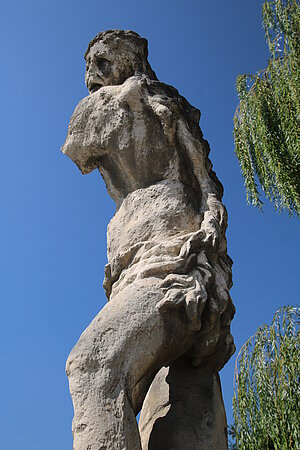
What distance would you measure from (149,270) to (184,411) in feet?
2.35

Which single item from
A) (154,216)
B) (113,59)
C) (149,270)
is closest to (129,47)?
(113,59)

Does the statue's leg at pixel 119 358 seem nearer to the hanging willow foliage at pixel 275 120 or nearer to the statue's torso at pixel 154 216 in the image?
the statue's torso at pixel 154 216

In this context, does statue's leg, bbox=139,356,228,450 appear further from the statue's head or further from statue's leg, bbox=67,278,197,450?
the statue's head

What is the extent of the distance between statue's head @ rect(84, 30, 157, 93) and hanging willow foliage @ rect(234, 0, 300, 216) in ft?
5.46

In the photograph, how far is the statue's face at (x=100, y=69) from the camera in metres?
3.98

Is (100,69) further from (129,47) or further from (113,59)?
(129,47)

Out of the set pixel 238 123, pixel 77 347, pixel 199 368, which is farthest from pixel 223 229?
pixel 238 123

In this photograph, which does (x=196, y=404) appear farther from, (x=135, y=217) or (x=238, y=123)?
(x=238, y=123)

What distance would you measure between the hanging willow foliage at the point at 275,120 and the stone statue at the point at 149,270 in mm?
1550

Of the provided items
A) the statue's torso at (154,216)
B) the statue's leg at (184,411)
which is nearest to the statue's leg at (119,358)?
the statue's leg at (184,411)

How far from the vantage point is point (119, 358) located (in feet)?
8.61

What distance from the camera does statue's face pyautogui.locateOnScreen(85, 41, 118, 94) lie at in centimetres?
398

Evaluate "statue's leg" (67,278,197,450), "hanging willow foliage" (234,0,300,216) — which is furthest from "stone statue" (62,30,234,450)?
"hanging willow foliage" (234,0,300,216)

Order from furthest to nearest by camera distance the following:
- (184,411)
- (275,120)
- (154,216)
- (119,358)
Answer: (275,120) < (154,216) < (184,411) < (119,358)
